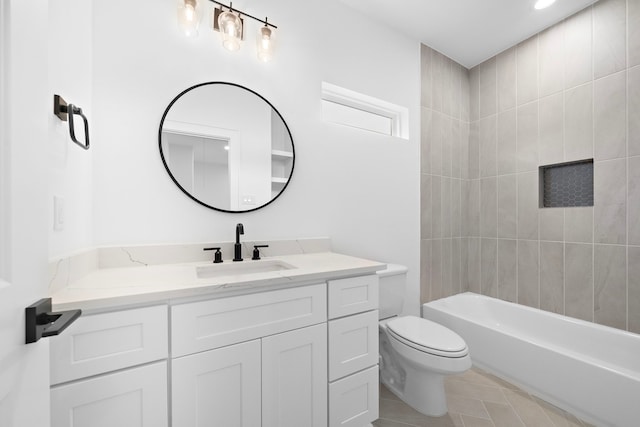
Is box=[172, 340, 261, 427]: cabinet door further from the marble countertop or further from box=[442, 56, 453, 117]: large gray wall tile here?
box=[442, 56, 453, 117]: large gray wall tile

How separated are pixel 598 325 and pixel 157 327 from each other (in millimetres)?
2697

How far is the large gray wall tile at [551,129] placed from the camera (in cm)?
206

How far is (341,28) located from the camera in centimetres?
190

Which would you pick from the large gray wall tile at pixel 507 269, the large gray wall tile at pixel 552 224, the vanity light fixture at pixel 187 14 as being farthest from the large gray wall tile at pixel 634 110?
the vanity light fixture at pixel 187 14

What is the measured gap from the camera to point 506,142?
2398 mm

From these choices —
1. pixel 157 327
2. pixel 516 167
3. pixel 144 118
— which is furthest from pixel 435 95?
pixel 157 327

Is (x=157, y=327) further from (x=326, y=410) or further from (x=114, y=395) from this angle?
(x=326, y=410)

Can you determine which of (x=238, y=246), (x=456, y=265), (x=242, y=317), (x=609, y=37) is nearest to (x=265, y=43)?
(x=238, y=246)

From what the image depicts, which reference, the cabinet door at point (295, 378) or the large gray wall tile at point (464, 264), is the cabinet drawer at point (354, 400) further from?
the large gray wall tile at point (464, 264)

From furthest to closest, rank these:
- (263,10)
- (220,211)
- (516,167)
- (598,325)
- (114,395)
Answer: (516,167), (598,325), (263,10), (220,211), (114,395)

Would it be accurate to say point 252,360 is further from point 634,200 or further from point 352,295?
point 634,200

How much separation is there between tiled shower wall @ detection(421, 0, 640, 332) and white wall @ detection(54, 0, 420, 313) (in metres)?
0.42

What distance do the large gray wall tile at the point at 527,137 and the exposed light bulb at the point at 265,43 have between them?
86.1 inches

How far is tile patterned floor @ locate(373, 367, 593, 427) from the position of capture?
1.46m
